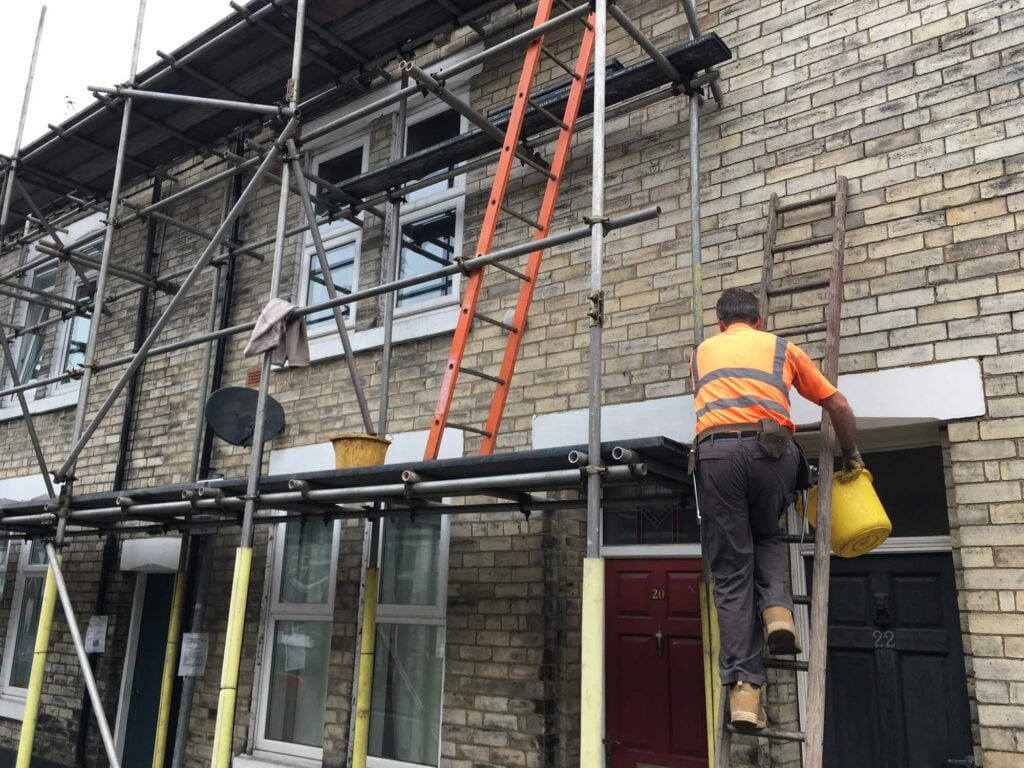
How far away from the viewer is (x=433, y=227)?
22.7 feet

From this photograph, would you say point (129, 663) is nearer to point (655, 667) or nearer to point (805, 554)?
point (655, 667)

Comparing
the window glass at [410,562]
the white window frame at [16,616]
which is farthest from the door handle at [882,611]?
the white window frame at [16,616]

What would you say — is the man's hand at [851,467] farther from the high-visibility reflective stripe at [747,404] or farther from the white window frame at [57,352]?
the white window frame at [57,352]

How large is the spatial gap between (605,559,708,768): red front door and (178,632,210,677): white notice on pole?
3408 millimetres

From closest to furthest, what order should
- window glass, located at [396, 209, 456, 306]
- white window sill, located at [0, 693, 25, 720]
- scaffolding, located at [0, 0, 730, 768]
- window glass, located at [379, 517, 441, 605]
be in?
scaffolding, located at [0, 0, 730, 768] → window glass, located at [379, 517, 441, 605] → window glass, located at [396, 209, 456, 306] → white window sill, located at [0, 693, 25, 720]

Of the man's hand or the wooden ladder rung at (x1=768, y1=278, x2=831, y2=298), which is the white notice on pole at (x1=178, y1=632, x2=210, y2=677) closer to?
the wooden ladder rung at (x1=768, y1=278, x2=831, y2=298)

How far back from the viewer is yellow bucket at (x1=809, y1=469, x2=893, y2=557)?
3609 millimetres

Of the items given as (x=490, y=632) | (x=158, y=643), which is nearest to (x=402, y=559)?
(x=490, y=632)

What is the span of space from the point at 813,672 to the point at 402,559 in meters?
3.52

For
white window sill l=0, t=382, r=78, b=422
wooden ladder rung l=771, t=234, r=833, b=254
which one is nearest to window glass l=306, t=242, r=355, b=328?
white window sill l=0, t=382, r=78, b=422

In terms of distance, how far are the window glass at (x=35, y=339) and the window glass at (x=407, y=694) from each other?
6652 mm

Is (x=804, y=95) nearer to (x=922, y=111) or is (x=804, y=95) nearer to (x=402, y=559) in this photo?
(x=922, y=111)

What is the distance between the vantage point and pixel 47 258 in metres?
10.2

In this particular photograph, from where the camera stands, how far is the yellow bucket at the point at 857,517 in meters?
3.61
